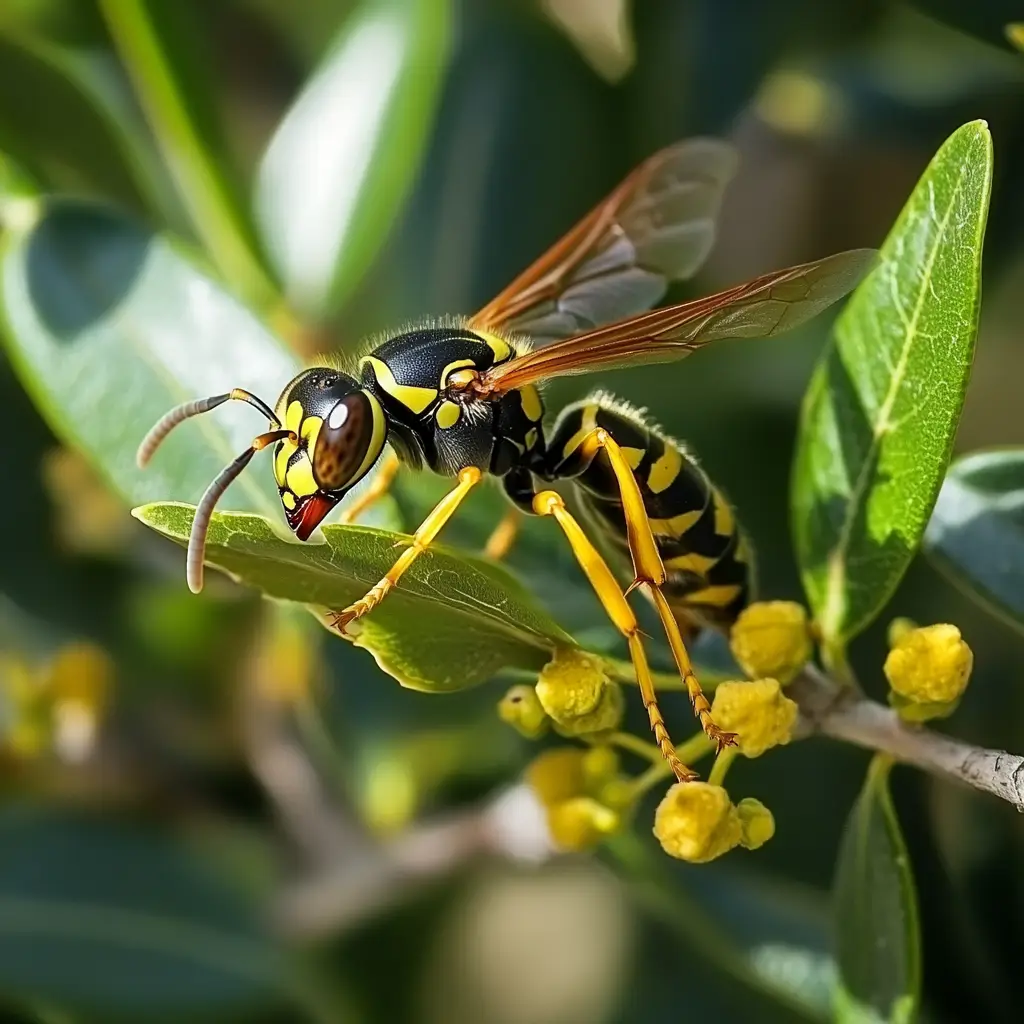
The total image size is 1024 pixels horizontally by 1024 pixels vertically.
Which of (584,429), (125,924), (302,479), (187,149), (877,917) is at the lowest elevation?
(125,924)

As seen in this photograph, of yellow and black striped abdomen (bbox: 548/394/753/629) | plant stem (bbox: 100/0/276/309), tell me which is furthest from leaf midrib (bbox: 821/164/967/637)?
plant stem (bbox: 100/0/276/309)

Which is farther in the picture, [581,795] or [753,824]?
[581,795]

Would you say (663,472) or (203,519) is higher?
(203,519)

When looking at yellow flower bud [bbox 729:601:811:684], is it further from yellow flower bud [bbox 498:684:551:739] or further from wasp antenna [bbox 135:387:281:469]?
wasp antenna [bbox 135:387:281:469]

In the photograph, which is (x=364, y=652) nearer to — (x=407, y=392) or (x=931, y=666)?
(x=407, y=392)

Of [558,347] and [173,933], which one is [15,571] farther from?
[558,347]

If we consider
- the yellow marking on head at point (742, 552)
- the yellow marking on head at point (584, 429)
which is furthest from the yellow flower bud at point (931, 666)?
the yellow marking on head at point (584, 429)

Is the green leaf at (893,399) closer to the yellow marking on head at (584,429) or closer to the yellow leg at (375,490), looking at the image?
the yellow marking on head at (584,429)

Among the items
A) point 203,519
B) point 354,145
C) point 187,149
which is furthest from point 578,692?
point 354,145
